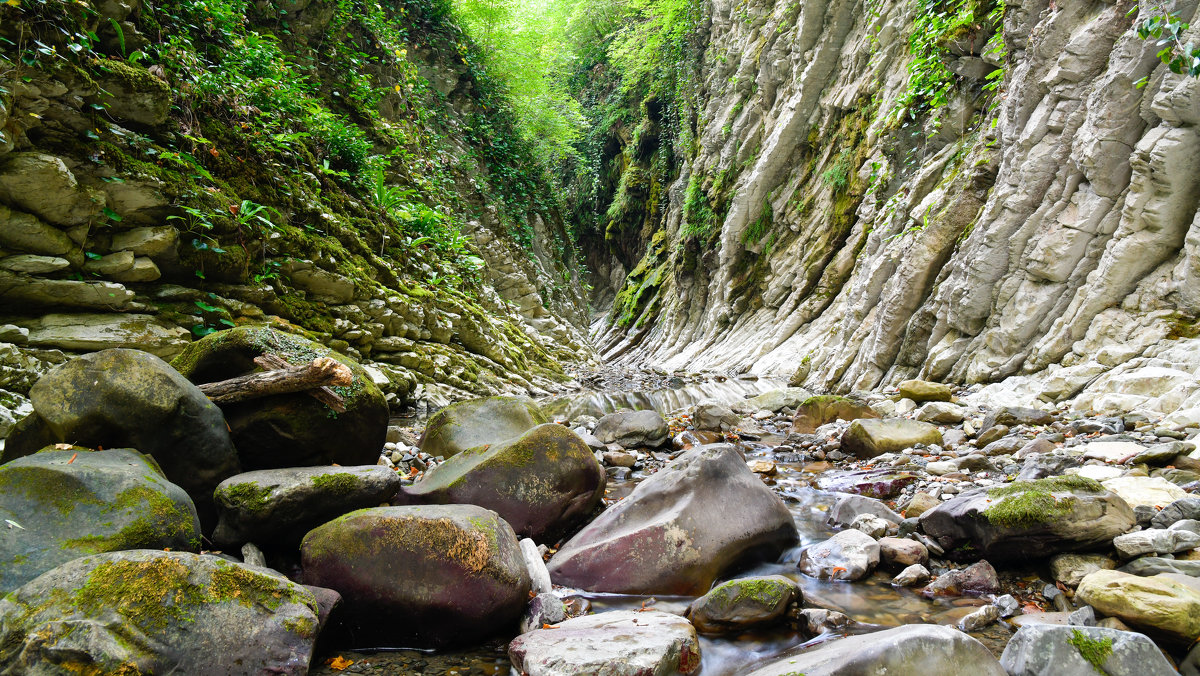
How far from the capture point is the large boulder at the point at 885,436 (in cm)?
612

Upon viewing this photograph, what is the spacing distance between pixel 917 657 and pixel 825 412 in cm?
646

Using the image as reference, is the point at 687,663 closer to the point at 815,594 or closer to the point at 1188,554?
the point at 815,594

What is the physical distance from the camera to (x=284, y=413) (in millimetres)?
3725

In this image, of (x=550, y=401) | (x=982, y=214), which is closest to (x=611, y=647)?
(x=550, y=401)

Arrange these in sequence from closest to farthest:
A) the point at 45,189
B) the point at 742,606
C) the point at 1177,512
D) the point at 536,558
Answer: the point at 742,606, the point at 1177,512, the point at 536,558, the point at 45,189

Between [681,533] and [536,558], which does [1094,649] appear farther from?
[536,558]

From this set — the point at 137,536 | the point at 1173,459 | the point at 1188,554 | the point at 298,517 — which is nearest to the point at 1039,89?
the point at 1173,459

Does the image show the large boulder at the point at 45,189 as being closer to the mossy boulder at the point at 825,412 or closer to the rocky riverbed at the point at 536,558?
the rocky riverbed at the point at 536,558

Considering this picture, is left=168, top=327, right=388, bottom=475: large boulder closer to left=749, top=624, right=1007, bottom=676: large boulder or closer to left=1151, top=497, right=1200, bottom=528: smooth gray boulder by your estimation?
left=749, top=624, right=1007, bottom=676: large boulder

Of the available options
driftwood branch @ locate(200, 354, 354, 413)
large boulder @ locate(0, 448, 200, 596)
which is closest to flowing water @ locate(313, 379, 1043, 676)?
large boulder @ locate(0, 448, 200, 596)

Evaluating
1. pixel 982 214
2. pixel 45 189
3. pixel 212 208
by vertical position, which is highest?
pixel 982 214

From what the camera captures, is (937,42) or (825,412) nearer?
(825,412)

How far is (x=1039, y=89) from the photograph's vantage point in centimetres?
787

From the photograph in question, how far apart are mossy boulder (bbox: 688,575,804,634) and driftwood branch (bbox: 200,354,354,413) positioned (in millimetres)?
2785
